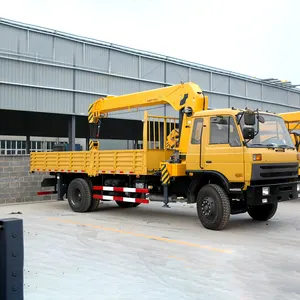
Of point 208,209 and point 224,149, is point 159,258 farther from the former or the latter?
point 224,149

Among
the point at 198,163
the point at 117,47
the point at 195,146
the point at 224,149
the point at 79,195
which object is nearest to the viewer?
the point at 224,149

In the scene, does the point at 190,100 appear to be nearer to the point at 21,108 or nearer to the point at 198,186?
the point at 198,186

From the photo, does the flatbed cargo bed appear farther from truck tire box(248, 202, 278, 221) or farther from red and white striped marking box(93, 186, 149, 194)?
truck tire box(248, 202, 278, 221)

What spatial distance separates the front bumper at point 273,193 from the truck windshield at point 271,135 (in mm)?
870

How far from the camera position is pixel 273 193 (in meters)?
8.82

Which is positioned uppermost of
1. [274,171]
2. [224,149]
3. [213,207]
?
[224,149]

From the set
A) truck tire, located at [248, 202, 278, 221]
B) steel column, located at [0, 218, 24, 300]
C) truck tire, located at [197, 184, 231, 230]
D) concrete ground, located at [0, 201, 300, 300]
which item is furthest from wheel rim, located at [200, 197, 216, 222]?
steel column, located at [0, 218, 24, 300]

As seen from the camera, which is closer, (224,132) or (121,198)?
(224,132)

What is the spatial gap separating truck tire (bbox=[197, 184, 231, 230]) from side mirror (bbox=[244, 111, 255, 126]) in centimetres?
160

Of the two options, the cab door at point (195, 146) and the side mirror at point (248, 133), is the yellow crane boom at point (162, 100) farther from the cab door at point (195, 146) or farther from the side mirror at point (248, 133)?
the side mirror at point (248, 133)

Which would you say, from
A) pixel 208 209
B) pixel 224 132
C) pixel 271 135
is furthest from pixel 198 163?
pixel 271 135

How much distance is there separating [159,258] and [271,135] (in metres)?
4.12

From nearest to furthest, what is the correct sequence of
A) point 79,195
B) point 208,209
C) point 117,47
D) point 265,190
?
point 265,190, point 208,209, point 79,195, point 117,47

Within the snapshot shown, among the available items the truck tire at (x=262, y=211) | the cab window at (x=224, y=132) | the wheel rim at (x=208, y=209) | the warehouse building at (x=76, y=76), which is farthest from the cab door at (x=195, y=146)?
the warehouse building at (x=76, y=76)
